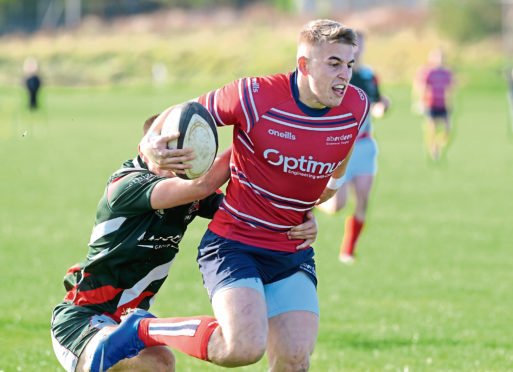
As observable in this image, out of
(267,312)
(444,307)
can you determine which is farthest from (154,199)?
(444,307)

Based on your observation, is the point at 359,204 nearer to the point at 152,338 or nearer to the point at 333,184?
the point at 333,184

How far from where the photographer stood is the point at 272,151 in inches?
196

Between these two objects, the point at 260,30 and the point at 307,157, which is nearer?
the point at 307,157

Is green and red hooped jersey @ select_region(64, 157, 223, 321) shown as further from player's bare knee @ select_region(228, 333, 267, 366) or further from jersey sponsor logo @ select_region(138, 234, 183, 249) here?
player's bare knee @ select_region(228, 333, 267, 366)

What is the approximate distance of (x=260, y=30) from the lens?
7588cm

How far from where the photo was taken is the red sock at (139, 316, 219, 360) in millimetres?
4652

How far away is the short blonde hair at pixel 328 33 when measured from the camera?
489 centimetres

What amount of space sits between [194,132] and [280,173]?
0.60 meters

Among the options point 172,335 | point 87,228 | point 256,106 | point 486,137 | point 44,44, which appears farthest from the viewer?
point 44,44

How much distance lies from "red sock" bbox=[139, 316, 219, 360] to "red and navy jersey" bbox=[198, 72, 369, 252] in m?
0.58

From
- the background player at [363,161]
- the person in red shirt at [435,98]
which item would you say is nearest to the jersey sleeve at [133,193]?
the background player at [363,161]

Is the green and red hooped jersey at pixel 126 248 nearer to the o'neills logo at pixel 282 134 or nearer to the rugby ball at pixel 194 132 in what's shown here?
the rugby ball at pixel 194 132

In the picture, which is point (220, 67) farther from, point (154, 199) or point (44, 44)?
point (154, 199)

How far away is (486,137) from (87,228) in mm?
18397
